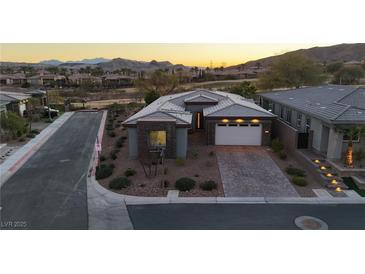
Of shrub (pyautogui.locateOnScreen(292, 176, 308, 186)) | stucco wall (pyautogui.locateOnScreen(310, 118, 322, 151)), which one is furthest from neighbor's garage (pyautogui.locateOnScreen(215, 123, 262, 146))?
shrub (pyautogui.locateOnScreen(292, 176, 308, 186))

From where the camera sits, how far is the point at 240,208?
1267cm

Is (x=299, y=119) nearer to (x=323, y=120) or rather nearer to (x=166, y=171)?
(x=323, y=120)

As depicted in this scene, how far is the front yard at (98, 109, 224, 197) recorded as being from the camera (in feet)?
47.5

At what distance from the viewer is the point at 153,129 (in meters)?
18.8

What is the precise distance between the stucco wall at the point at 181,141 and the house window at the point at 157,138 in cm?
93

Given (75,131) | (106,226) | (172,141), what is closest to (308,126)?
(172,141)

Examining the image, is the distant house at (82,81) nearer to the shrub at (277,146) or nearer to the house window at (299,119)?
the house window at (299,119)

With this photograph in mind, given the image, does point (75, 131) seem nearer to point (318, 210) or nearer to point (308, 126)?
point (308, 126)

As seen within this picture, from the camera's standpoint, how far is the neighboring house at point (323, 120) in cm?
1683

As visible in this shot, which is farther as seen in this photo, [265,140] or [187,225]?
[265,140]

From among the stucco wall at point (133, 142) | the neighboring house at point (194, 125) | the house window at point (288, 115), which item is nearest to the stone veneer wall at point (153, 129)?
the neighboring house at point (194, 125)

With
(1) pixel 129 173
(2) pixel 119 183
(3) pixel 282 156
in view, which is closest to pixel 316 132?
(3) pixel 282 156

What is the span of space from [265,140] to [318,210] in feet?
33.6

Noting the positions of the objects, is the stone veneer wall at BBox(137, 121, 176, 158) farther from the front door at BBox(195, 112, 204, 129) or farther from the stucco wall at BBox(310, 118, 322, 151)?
the stucco wall at BBox(310, 118, 322, 151)
